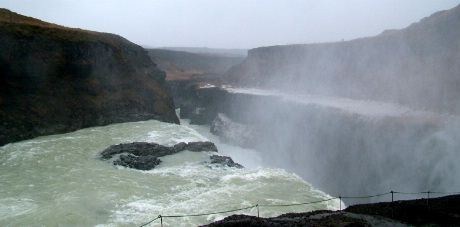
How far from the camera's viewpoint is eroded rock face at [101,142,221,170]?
2591cm

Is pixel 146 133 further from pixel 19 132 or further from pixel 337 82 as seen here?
pixel 337 82

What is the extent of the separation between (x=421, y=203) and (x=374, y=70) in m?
34.2

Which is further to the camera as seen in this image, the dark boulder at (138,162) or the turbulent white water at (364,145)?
the dark boulder at (138,162)

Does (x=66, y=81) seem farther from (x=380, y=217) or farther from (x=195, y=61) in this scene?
(x=195, y=61)

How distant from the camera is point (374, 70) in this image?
4519 cm

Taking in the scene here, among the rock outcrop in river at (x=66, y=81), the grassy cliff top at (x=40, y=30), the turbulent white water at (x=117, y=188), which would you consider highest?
the grassy cliff top at (x=40, y=30)

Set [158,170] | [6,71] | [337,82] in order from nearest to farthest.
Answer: [158,170] → [6,71] → [337,82]

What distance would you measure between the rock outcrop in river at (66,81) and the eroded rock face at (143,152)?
8.96m

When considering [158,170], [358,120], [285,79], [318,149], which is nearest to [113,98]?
[158,170]

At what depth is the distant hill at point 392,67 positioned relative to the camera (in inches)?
1344

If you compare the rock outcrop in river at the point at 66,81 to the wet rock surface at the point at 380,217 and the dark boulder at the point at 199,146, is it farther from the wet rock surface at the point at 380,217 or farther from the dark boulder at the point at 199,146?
the wet rock surface at the point at 380,217

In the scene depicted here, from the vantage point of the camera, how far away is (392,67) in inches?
1654

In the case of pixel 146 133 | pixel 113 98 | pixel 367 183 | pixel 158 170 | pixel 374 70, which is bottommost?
pixel 367 183

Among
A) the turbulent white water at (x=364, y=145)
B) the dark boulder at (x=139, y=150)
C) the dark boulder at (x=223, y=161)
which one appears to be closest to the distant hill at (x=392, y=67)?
the turbulent white water at (x=364, y=145)
